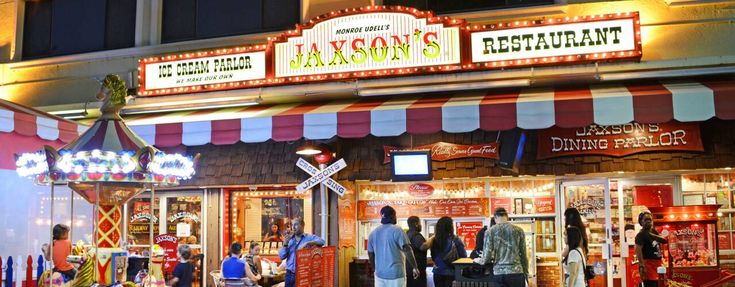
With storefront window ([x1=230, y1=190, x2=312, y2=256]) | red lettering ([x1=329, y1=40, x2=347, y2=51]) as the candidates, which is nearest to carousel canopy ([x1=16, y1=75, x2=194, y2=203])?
red lettering ([x1=329, y1=40, x2=347, y2=51])

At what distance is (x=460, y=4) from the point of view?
12820mm

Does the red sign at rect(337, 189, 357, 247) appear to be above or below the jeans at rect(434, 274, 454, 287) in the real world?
above

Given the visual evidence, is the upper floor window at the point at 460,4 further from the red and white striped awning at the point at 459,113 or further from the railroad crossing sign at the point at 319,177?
the railroad crossing sign at the point at 319,177

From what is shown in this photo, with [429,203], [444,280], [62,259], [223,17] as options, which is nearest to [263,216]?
[429,203]

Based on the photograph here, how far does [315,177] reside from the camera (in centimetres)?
1222

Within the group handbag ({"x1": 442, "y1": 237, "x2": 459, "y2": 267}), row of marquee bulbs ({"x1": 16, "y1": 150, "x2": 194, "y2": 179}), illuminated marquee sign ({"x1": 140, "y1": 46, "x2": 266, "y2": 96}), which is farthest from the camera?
illuminated marquee sign ({"x1": 140, "y1": 46, "x2": 266, "y2": 96})

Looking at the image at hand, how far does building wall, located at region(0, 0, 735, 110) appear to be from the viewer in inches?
445

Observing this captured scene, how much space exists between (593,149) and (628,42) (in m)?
1.75

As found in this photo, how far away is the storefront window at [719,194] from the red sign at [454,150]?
3325mm

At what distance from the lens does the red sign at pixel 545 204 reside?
1326cm

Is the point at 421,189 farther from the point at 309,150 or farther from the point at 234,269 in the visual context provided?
the point at 234,269

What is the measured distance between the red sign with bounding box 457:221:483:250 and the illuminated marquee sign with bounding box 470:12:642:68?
10.6 feet

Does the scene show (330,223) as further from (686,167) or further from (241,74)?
(686,167)

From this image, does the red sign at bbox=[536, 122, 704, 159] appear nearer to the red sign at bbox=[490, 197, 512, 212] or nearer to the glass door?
the glass door
